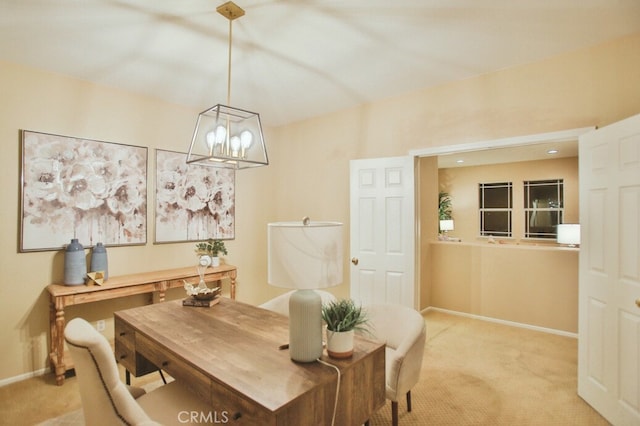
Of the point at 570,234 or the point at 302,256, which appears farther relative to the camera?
the point at 570,234

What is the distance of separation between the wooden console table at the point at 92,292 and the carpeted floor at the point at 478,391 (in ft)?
0.83

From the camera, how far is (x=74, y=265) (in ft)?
9.57

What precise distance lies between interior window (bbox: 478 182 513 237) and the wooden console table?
22.2 ft

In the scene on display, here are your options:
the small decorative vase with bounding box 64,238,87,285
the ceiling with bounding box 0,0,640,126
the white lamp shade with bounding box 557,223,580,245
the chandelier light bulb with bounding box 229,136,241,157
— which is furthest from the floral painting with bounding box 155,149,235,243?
the white lamp shade with bounding box 557,223,580,245

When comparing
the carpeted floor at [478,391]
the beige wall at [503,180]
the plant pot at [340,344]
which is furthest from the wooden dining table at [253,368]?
the beige wall at [503,180]

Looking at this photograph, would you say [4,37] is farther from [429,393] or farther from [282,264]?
[429,393]

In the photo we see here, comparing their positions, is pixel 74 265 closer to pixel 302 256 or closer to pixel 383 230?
pixel 302 256

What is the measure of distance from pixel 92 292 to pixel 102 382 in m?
1.99

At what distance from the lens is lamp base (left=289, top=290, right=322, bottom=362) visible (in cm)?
145

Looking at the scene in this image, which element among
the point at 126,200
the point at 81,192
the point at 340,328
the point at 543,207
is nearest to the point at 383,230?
the point at 340,328

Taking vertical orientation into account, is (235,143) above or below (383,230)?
above

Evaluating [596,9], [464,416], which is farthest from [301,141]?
[464,416]

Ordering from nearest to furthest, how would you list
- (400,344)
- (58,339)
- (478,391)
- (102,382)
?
1. (102,382)
2. (400,344)
3. (478,391)
4. (58,339)

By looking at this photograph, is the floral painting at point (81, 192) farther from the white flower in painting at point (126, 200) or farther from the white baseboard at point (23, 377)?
the white baseboard at point (23, 377)
